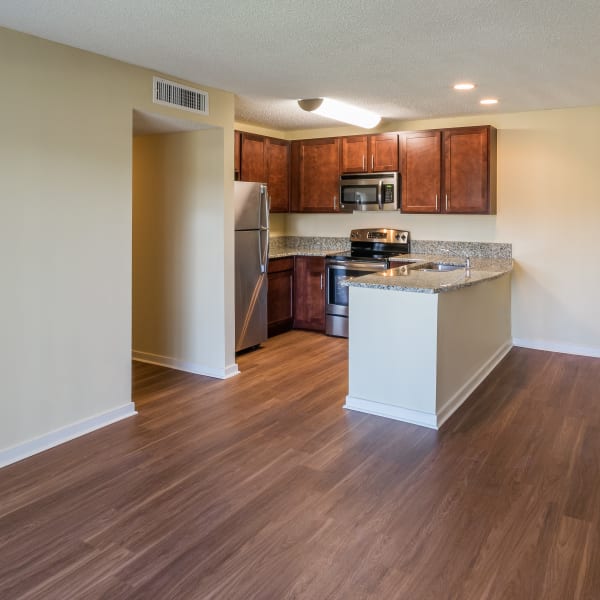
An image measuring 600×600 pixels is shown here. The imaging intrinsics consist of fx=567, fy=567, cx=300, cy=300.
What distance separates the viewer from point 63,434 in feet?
11.5

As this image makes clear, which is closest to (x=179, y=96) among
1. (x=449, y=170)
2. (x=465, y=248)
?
(x=449, y=170)

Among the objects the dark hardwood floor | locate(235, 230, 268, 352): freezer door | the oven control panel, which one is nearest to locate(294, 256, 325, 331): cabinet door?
the oven control panel

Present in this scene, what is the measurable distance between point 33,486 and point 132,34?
8.13 feet

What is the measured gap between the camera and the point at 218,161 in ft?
15.3

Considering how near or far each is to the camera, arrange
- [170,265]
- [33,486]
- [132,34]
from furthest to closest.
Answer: [170,265] → [132,34] → [33,486]

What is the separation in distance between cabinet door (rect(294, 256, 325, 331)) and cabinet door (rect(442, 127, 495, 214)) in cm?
160

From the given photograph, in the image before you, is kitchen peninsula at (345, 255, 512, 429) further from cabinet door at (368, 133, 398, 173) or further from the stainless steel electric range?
cabinet door at (368, 133, 398, 173)

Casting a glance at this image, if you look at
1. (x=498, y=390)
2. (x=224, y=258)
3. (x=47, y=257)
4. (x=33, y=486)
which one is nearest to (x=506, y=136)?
(x=498, y=390)

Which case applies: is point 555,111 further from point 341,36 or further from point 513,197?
point 341,36

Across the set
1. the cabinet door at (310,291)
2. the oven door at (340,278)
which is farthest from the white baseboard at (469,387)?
the cabinet door at (310,291)

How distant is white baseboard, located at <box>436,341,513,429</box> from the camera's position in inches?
152

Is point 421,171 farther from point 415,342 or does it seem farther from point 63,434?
point 63,434

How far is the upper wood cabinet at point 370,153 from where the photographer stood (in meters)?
6.14

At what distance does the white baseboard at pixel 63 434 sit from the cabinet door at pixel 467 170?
149 inches
